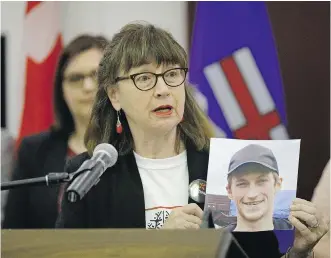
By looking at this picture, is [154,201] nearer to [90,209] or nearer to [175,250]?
[90,209]

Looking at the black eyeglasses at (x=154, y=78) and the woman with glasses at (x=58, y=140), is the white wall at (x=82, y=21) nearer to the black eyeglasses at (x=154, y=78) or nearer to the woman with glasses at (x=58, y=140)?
the woman with glasses at (x=58, y=140)

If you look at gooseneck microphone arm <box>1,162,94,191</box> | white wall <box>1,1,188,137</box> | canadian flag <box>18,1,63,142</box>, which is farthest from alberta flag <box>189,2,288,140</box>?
gooseneck microphone arm <box>1,162,94,191</box>

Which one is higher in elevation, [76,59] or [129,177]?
[76,59]

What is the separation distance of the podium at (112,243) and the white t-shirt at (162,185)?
472 mm

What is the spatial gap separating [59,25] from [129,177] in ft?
3.94

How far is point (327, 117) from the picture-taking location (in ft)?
8.89

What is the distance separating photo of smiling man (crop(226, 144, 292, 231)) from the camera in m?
1.61

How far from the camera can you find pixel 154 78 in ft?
5.75

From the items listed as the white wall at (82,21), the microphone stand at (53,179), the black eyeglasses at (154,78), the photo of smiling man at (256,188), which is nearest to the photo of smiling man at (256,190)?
the photo of smiling man at (256,188)

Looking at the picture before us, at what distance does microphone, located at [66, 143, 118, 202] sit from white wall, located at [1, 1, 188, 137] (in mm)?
1375

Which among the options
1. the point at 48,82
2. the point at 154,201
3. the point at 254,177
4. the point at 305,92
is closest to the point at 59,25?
the point at 48,82

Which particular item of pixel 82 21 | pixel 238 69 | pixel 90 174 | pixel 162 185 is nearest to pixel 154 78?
pixel 162 185

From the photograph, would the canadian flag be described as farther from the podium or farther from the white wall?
the podium

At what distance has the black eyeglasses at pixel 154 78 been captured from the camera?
175 centimetres
